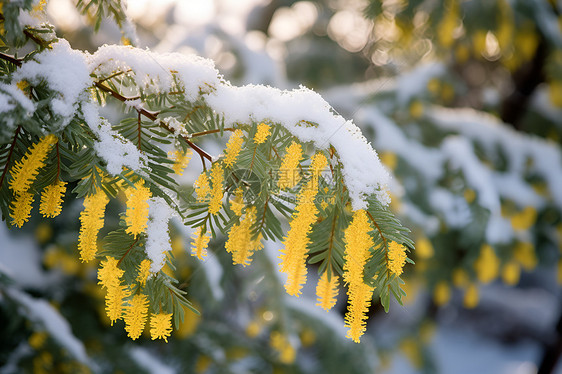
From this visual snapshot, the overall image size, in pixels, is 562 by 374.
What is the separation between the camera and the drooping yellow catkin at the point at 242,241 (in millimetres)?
781

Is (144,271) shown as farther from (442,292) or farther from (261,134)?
(442,292)

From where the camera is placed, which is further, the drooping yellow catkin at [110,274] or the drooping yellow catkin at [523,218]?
the drooping yellow catkin at [523,218]

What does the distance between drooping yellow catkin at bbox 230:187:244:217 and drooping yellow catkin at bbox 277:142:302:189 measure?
0.10 metres

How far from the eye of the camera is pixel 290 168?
2.38 ft

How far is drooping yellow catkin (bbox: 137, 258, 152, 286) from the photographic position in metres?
0.72

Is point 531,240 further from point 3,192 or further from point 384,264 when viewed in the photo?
point 3,192

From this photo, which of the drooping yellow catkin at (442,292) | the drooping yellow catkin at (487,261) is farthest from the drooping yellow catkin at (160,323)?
the drooping yellow catkin at (442,292)

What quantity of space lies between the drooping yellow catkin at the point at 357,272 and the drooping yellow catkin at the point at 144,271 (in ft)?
1.20

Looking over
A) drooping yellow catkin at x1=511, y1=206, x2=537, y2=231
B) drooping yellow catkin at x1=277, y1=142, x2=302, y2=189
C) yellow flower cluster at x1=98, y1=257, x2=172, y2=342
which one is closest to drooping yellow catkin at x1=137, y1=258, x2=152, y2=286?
yellow flower cluster at x1=98, y1=257, x2=172, y2=342

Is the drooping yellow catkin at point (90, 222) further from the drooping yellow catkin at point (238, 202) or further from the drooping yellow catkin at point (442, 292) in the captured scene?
the drooping yellow catkin at point (442, 292)

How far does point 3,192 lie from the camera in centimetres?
73

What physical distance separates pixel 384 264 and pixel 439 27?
2992 millimetres

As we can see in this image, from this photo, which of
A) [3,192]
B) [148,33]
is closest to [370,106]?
[148,33]

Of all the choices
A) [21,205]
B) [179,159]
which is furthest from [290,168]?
[21,205]
